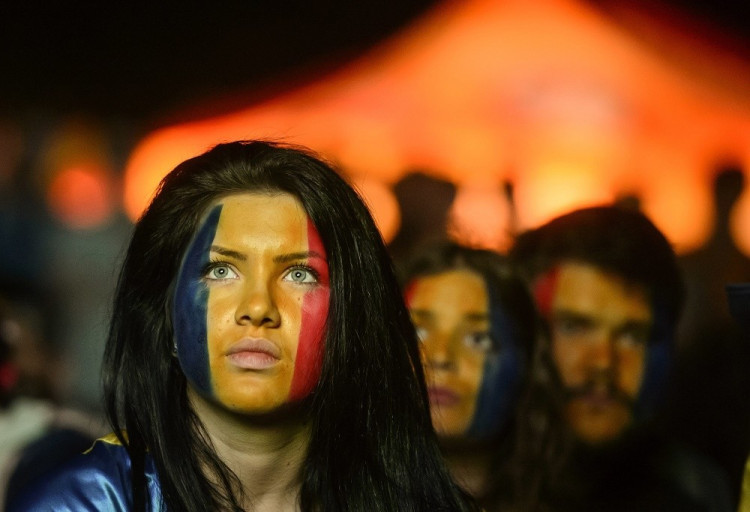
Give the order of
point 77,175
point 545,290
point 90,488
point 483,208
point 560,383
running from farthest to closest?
point 483,208, point 77,175, point 545,290, point 560,383, point 90,488

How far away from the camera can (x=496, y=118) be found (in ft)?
15.3

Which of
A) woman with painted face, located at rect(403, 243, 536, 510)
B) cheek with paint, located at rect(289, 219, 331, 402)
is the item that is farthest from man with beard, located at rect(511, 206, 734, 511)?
cheek with paint, located at rect(289, 219, 331, 402)

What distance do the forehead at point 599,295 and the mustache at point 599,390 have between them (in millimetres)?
207

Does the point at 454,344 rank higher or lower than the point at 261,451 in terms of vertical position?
higher

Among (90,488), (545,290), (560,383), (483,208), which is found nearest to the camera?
(90,488)

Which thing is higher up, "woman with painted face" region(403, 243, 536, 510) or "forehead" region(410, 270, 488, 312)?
"forehead" region(410, 270, 488, 312)

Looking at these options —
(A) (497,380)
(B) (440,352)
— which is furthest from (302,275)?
(A) (497,380)

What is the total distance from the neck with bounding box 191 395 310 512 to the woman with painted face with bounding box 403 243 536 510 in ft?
2.52

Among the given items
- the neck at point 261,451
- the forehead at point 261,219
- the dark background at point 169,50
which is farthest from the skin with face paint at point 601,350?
the dark background at point 169,50

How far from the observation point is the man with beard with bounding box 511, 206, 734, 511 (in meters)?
3.11

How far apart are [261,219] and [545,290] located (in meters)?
1.49

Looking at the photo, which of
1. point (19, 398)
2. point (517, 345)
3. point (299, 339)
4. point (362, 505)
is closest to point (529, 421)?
point (517, 345)

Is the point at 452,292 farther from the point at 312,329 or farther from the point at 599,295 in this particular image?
the point at 312,329

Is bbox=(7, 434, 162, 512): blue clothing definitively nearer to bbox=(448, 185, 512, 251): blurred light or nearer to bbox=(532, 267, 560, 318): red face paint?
bbox=(532, 267, 560, 318): red face paint
